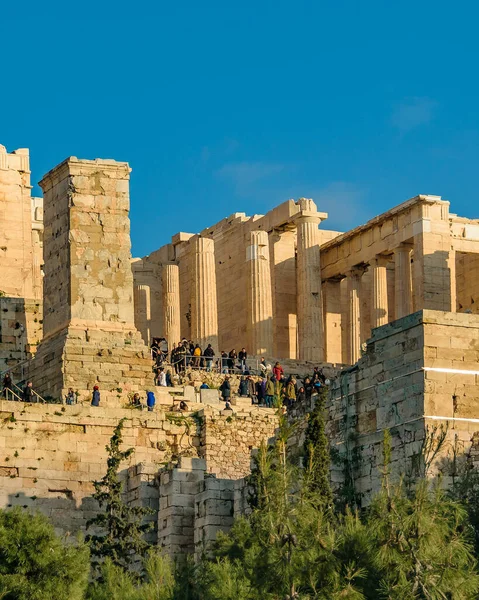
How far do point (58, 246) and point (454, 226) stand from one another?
2212 centimetres

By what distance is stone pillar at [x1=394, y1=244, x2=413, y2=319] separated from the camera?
79444mm

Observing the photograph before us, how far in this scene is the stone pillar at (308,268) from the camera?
81188 millimetres

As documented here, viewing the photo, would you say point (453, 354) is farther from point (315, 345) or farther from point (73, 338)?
point (315, 345)

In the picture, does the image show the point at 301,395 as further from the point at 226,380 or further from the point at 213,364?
the point at 213,364

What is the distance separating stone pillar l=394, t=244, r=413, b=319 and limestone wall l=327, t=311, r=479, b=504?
28.0 m

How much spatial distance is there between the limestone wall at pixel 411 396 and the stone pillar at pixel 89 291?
28.7 ft

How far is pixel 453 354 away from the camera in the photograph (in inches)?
1962

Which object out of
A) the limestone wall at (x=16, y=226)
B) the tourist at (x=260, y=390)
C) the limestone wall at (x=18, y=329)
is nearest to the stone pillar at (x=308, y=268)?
the limestone wall at (x=16, y=226)

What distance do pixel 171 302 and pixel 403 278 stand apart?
8369mm

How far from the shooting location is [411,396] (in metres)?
49.4

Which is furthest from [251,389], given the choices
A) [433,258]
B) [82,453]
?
[433,258]

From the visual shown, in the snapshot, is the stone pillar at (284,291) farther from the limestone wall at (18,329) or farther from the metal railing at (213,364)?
the limestone wall at (18,329)

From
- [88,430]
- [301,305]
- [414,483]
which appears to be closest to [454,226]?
[301,305]

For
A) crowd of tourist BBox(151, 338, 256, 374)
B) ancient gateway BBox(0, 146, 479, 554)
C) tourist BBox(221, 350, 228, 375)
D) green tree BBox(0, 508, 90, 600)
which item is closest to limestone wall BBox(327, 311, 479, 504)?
ancient gateway BBox(0, 146, 479, 554)
